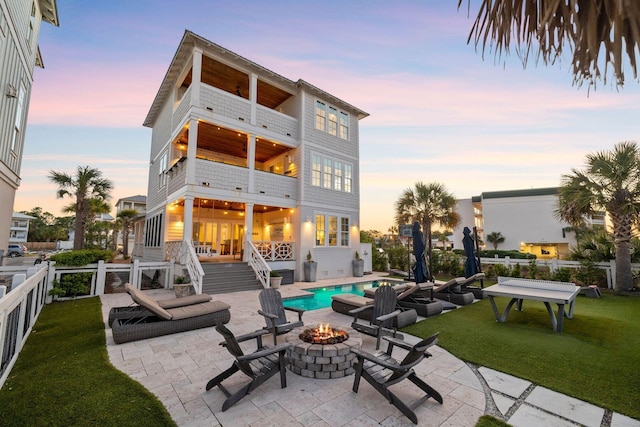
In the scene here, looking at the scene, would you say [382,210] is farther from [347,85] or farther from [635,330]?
[635,330]

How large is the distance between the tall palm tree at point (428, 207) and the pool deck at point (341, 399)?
1583 centimetres

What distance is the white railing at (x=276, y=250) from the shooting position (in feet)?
42.7

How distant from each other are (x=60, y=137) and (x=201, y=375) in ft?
84.2

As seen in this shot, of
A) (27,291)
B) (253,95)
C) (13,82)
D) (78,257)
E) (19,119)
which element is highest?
(253,95)

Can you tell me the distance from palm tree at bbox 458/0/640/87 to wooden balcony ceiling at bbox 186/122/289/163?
12.2m

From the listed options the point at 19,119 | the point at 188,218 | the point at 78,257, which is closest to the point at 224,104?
the point at 188,218

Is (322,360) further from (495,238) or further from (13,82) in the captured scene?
(495,238)

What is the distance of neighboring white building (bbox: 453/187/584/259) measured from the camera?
2816cm

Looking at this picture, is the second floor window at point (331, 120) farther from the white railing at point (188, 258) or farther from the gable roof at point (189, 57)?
the white railing at point (188, 258)

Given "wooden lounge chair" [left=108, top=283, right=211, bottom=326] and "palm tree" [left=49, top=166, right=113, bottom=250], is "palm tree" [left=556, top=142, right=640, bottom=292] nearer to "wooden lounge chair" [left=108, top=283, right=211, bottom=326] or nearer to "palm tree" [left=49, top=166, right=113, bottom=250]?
"wooden lounge chair" [left=108, top=283, right=211, bottom=326]

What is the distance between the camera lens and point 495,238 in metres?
31.1

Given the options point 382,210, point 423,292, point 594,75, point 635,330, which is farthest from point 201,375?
→ point 382,210

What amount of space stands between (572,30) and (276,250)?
12.6 metres

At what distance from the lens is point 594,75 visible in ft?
7.27
